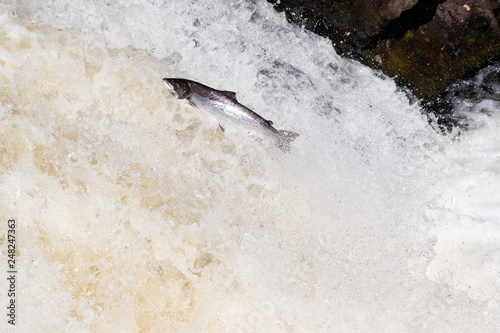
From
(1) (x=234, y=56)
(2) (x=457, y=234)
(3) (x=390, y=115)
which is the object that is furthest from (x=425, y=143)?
(1) (x=234, y=56)

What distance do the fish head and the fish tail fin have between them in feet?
2.56

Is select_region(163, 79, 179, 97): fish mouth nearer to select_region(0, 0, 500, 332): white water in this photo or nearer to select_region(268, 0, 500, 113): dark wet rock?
select_region(0, 0, 500, 332): white water

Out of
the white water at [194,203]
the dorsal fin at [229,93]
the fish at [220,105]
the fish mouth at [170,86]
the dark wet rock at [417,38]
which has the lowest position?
the white water at [194,203]

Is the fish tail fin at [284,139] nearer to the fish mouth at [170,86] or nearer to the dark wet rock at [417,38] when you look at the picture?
the fish mouth at [170,86]

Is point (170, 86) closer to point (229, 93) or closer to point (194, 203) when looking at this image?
point (229, 93)

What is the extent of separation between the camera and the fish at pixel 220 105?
9.98ft

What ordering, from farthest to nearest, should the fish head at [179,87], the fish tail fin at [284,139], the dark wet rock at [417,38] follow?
the dark wet rock at [417,38] → the fish tail fin at [284,139] → the fish head at [179,87]

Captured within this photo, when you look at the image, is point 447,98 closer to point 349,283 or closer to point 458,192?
point 458,192

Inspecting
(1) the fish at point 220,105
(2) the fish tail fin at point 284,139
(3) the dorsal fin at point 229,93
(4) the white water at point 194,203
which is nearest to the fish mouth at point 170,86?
(1) the fish at point 220,105

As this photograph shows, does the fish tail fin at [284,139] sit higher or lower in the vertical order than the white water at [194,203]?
higher

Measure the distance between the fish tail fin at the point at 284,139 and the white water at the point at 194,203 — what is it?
128 millimetres

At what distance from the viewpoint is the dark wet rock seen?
3744 millimetres

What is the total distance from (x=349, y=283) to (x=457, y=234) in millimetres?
1115

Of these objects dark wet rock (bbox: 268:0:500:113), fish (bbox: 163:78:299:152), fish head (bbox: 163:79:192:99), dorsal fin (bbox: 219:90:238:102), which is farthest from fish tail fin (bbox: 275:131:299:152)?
dark wet rock (bbox: 268:0:500:113)
